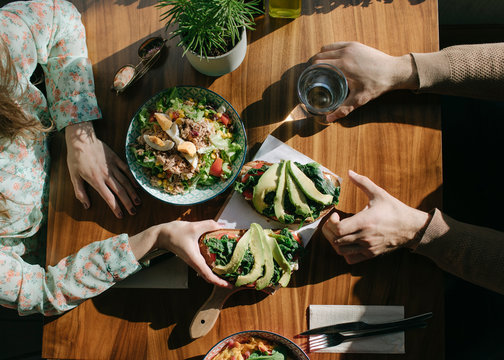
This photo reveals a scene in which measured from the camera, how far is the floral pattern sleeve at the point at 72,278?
57.1 inches

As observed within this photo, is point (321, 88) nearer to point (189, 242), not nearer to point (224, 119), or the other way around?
point (224, 119)

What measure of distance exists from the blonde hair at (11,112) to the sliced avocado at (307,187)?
1121 mm

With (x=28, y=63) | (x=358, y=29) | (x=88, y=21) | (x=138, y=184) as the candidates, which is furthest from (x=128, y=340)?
(x=358, y=29)

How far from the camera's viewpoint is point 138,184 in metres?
1.55

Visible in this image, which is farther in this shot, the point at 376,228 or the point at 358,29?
the point at 358,29

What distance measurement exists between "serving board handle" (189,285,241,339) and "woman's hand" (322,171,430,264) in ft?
1.72

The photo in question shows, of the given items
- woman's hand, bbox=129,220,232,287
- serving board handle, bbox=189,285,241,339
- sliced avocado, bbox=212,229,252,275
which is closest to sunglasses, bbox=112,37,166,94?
woman's hand, bbox=129,220,232,287

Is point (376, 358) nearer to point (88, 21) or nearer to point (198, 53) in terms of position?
point (198, 53)

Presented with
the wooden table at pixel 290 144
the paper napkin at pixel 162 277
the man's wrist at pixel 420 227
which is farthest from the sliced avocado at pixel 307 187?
the paper napkin at pixel 162 277

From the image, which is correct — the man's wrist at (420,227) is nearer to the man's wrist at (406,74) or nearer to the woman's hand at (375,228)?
the woman's hand at (375,228)

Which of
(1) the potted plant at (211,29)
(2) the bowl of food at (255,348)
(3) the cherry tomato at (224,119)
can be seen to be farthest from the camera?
(3) the cherry tomato at (224,119)

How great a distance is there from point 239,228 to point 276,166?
0.34 m

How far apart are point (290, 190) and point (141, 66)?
0.92m

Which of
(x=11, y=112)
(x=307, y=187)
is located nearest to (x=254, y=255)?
(x=307, y=187)
